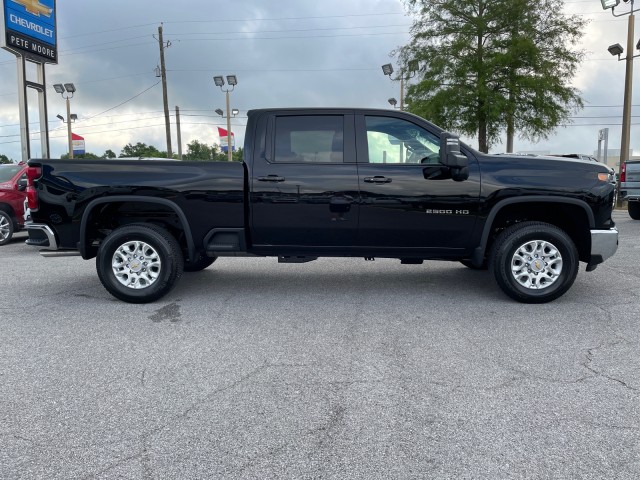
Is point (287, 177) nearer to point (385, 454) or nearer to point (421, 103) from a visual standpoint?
point (385, 454)


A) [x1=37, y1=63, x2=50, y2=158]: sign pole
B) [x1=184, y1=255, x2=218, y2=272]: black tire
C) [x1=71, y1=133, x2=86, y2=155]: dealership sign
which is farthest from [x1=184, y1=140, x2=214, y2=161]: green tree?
[x1=184, y1=255, x2=218, y2=272]: black tire

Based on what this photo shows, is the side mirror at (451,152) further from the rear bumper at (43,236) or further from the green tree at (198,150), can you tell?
the green tree at (198,150)

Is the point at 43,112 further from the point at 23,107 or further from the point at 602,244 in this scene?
the point at 602,244

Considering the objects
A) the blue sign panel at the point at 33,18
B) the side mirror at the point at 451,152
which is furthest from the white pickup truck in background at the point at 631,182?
the blue sign panel at the point at 33,18

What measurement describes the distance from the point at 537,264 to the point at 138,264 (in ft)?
13.7

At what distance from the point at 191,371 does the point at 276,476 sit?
1.50 metres

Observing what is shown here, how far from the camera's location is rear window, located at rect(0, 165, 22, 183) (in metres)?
11.1

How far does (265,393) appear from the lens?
3.41 m

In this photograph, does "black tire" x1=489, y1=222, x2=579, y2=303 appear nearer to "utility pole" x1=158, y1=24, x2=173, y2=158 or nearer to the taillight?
the taillight

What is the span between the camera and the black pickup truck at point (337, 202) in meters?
5.55

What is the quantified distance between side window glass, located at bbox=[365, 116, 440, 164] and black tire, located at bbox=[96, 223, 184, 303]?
93.1 inches

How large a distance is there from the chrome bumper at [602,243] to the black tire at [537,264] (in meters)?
0.20

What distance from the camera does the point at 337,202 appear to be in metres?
5.59

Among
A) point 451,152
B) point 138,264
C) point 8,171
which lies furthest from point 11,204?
point 451,152
